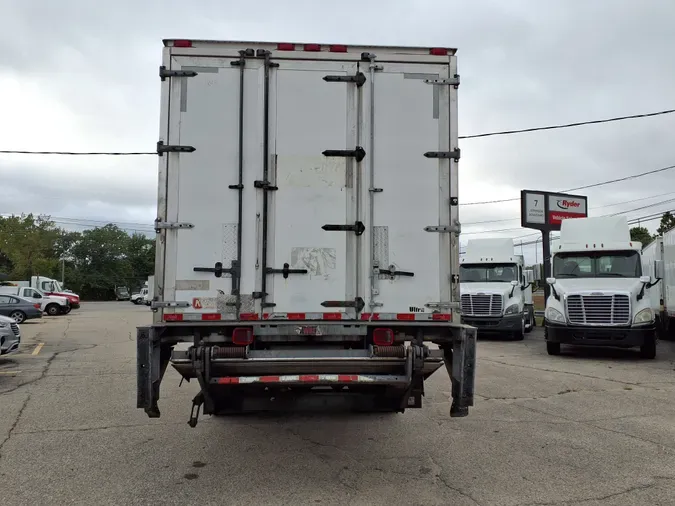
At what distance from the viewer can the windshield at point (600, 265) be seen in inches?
525

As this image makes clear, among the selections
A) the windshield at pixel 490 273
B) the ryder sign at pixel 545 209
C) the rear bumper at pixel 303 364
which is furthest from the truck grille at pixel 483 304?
the rear bumper at pixel 303 364

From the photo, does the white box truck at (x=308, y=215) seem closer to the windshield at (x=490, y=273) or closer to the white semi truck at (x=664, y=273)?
the white semi truck at (x=664, y=273)

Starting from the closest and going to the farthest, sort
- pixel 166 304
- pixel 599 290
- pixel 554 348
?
pixel 166 304
pixel 599 290
pixel 554 348

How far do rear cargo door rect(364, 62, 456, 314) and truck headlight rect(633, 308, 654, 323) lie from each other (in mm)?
9670

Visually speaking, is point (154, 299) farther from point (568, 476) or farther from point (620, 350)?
point (620, 350)

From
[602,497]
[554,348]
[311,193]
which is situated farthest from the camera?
[554,348]

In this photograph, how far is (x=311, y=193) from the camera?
500 centimetres

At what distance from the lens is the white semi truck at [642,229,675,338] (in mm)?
15516

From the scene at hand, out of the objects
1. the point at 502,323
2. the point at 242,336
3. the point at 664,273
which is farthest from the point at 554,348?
the point at 242,336

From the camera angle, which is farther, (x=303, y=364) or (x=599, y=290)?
(x=599, y=290)

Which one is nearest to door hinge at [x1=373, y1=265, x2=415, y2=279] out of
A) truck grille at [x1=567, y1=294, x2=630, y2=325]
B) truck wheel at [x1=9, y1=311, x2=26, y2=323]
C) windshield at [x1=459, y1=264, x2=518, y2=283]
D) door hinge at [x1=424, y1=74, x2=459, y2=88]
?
door hinge at [x1=424, y1=74, x2=459, y2=88]

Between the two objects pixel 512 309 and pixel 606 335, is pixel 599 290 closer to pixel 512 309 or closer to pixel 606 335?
pixel 606 335

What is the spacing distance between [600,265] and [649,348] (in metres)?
2.22

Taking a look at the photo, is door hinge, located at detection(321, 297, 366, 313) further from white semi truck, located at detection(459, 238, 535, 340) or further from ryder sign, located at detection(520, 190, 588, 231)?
ryder sign, located at detection(520, 190, 588, 231)
